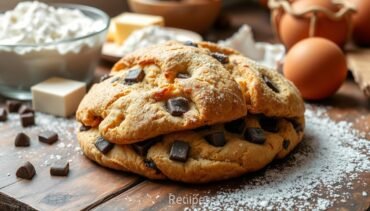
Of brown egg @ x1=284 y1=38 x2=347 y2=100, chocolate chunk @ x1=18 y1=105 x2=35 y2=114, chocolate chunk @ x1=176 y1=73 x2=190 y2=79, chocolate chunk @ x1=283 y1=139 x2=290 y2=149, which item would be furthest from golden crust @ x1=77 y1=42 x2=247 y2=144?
brown egg @ x1=284 y1=38 x2=347 y2=100

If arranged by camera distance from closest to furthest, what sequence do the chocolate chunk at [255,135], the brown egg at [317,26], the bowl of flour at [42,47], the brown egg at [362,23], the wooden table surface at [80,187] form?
the wooden table surface at [80,187], the chocolate chunk at [255,135], the bowl of flour at [42,47], the brown egg at [317,26], the brown egg at [362,23]

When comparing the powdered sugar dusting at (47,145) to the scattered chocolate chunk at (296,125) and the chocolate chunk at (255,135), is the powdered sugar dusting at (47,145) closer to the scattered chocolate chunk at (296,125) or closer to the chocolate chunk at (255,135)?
the chocolate chunk at (255,135)

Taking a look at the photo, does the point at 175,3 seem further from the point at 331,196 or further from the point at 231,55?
the point at 331,196

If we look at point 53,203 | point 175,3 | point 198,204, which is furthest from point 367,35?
point 53,203

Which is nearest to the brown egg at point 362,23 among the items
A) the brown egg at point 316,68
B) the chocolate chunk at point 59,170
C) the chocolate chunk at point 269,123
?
the brown egg at point 316,68

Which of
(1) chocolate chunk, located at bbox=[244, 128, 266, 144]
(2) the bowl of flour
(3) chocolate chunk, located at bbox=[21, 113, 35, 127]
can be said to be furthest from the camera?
(2) the bowl of flour

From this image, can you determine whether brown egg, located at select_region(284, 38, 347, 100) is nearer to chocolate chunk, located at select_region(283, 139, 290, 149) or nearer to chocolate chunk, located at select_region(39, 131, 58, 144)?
chocolate chunk, located at select_region(283, 139, 290, 149)

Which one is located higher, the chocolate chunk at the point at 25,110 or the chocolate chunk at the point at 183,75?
the chocolate chunk at the point at 183,75
